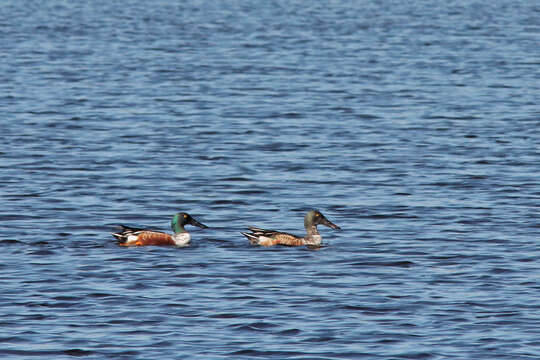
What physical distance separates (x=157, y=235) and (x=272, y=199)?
4.92 m

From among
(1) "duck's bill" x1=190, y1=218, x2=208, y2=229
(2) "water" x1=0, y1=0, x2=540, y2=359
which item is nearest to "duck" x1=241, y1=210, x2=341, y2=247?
(2) "water" x1=0, y1=0, x2=540, y2=359

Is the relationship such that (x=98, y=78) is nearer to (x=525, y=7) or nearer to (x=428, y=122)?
(x=428, y=122)

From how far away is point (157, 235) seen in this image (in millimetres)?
20812

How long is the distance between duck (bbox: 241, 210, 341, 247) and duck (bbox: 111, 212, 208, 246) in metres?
0.99

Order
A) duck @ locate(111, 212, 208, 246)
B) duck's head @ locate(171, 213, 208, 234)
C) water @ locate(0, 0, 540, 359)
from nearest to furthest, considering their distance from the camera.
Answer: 1. water @ locate(0, 0, 540, 359)
2. duck @ locate(111, 212, 208, 246)
3. duck's head @ locate(171, 213, 208, 234)

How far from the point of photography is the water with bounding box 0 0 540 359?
15500 mm

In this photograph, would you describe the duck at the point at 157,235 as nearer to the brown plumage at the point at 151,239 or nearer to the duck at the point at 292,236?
the brown plumage at the point at 151,239

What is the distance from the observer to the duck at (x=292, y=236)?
67.4ft

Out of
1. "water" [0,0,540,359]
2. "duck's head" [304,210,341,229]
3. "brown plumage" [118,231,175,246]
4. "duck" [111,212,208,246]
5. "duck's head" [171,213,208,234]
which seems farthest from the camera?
"duck's head" [304,210,341,229]

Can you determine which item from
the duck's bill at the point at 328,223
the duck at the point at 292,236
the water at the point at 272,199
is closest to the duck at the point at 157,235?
the water at the point at 272,199

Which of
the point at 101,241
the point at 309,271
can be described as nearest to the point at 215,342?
the point at 309,271

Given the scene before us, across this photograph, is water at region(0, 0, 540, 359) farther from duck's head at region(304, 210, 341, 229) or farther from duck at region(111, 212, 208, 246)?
duck's head at region(304, 210, 341, 229)

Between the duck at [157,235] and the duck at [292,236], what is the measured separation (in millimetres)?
994

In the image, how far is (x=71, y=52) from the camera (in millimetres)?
57562
